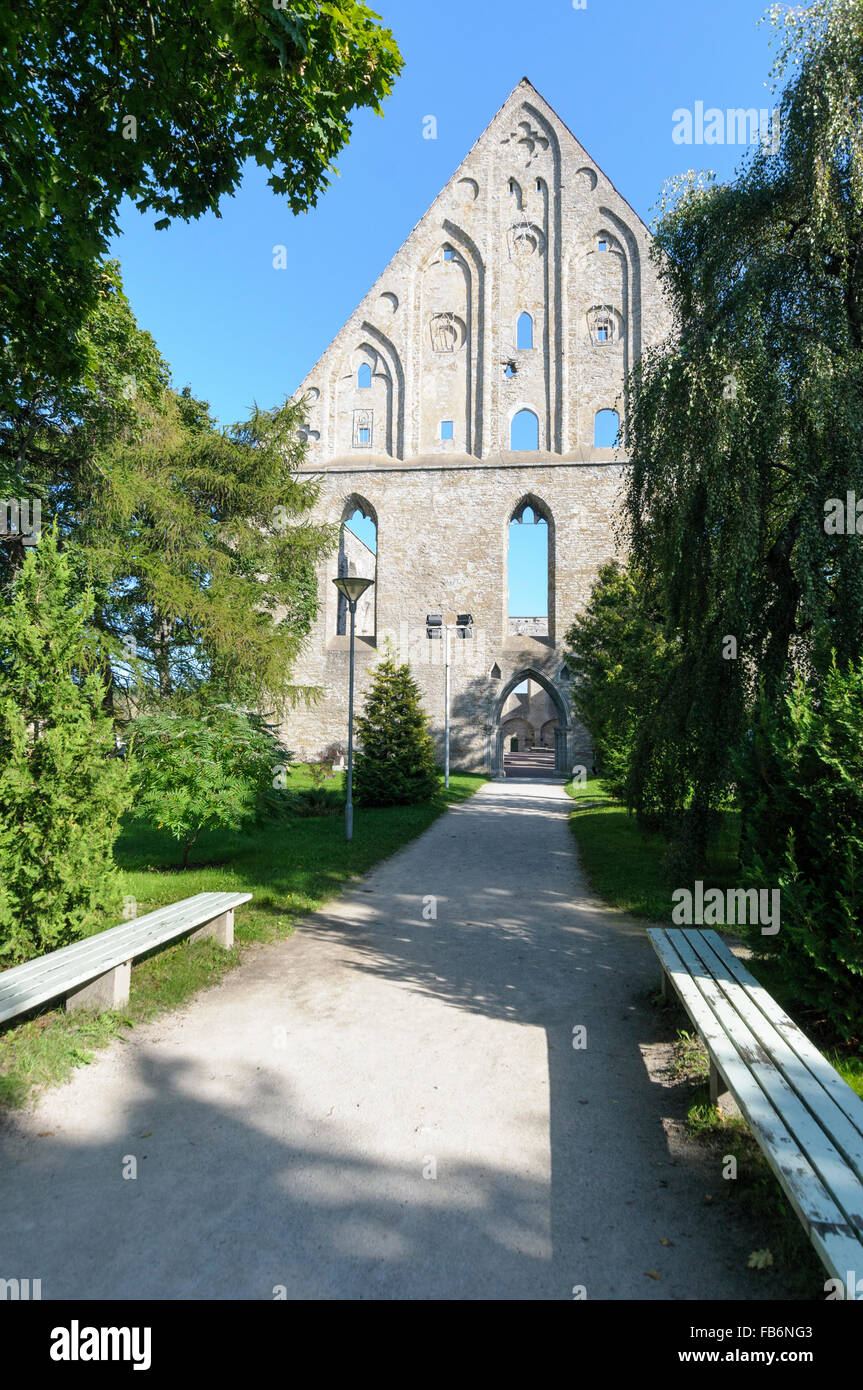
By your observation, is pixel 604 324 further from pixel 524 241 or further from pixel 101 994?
pixel 101 994

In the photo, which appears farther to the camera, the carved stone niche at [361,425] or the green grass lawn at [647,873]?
the carved stone niche at [361,425]

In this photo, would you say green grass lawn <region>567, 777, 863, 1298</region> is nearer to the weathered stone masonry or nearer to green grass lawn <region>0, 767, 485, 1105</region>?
green grass lawn <region>0, 767, 485, 1105</region>

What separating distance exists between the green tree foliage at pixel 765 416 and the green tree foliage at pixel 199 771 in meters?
4.36

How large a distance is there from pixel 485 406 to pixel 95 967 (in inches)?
1046

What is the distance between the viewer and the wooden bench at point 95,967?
356 cm

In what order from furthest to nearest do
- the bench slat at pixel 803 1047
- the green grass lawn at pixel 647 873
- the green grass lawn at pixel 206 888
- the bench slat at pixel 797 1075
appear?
the green grass lawn at pixel 647 873, the green grass lawn at pixel 206 888, the bench slat at pixel 803 1047, the bench slat at pixel 797 1075

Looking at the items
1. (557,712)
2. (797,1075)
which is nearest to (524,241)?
(557,712)

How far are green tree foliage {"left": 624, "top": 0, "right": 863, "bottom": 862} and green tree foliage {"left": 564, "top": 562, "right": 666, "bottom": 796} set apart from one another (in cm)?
119

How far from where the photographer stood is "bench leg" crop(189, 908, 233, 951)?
5.74 metres

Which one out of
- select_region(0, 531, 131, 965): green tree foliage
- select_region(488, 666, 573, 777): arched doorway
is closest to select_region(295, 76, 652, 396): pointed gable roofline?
select_region(488, 666, 573, 777): arched doorway

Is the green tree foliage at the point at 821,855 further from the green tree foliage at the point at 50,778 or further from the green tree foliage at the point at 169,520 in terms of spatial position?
the green tree foliage at the point at 169,520

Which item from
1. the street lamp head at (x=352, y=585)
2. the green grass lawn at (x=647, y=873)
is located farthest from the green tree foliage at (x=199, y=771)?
the green grass lawn at (x=647, y=873)

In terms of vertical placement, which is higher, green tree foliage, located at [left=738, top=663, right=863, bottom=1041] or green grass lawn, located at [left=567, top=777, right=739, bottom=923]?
green tree foliage, located at [left=738, top=663, right=863, bottom=1041]

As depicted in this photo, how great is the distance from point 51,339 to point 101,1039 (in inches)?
217
